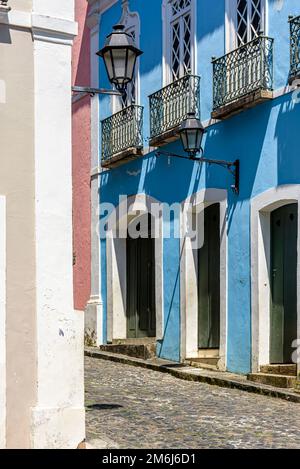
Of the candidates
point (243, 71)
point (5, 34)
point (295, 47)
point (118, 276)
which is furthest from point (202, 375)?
point (5, 34)

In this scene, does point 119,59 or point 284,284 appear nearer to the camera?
point 119,59

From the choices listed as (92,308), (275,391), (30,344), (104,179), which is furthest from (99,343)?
(30,344)

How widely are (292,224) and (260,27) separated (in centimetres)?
260

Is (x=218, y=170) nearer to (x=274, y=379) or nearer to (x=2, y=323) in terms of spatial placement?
(x=274, y=379)

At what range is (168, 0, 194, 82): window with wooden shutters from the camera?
12938mm

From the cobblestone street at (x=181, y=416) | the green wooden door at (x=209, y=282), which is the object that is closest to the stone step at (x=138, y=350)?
the green wooden door at (x=209, y=282)

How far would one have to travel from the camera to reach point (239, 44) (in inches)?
458

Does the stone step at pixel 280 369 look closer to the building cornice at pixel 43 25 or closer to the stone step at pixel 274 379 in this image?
the stone step at pixel 274 379

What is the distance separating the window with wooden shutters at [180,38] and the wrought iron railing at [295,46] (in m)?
2.77

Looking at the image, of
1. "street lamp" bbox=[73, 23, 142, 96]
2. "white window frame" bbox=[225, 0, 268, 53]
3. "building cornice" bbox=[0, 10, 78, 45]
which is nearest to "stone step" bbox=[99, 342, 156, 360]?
"white window frame" bbox=[225, 0, 268, 53]

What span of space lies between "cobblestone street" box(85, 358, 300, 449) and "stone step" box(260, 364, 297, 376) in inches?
25.9

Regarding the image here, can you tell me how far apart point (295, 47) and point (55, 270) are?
5.02m

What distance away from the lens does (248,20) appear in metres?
11.3

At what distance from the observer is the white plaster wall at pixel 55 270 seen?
643 centimetres
